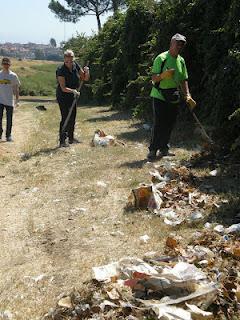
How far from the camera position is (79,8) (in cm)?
4525

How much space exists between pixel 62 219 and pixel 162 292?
2560 mm

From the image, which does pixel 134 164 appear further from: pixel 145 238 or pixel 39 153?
pixel 145 238

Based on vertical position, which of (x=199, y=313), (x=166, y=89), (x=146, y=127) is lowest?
(x=146, y=127)

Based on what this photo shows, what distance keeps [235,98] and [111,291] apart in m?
5.01

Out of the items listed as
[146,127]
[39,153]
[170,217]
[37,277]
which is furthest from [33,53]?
[37,277]

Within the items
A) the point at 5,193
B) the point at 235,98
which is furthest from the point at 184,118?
the point at 5,193

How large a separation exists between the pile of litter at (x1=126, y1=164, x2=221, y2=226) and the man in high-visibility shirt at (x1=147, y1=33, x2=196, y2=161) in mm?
1813

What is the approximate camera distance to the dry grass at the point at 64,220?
194 inches

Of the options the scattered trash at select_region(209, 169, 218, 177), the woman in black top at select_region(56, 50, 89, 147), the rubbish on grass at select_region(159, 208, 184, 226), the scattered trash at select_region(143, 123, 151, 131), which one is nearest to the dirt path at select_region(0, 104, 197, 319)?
the rubbish on grass at select_region(159, 208, 184, 226)

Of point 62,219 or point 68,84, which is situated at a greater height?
point 68,84

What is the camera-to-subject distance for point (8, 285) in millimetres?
4906

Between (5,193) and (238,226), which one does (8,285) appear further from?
(5,193)

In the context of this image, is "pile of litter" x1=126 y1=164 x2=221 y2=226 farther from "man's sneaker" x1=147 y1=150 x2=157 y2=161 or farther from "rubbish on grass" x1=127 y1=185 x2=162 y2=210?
"man's sneaker" x1=147 y1=150 x2=157 y2=161

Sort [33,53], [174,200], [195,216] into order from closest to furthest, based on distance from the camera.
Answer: [195,216]
[174,200]
[33,53]
